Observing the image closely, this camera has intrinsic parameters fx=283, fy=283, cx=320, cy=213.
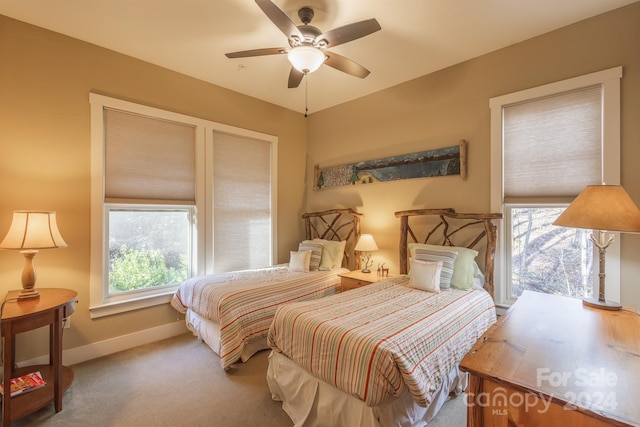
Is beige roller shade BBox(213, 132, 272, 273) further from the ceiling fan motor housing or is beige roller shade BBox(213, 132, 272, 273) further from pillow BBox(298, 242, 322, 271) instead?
the ceiling fan motor housing

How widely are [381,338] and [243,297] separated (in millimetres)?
1540

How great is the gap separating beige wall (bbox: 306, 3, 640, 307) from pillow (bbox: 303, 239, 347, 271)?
0.47 metres

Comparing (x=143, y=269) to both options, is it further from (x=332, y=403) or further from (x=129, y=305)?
(x=332, y=403)

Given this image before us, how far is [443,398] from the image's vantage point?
6.55 ft

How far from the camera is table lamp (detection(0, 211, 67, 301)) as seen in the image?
2.06 meters

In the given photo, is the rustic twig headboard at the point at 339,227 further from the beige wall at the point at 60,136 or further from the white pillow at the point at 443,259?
the beige wall at the point at 60,136

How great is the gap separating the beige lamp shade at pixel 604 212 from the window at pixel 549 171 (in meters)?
0.93

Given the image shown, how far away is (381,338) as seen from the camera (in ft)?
5.33

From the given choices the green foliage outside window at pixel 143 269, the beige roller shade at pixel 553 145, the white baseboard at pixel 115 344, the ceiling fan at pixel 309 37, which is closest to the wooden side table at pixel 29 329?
the white baseboard at pixel 115 344

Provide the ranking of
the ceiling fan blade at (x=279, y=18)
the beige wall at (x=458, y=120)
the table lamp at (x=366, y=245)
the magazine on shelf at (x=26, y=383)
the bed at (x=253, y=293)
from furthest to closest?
the table lamp at (x=366, y=245) → the bed at (x=253, y=293) → the beige wall at (x=458, y=120) → the magazine on shelf at (x=26, y=383) → the ceiling fan blade at (x=279, y=18)

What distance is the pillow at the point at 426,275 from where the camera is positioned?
8.52 feet

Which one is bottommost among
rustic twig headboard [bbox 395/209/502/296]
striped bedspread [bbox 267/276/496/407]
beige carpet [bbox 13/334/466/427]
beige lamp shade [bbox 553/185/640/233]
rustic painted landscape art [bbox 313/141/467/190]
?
beige carpet [bbox 13/334/466/427]

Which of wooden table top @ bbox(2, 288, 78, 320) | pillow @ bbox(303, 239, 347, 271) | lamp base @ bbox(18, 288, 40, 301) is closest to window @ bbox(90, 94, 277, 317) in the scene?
wooden table top @ bbox(2, 288, 78, 320)

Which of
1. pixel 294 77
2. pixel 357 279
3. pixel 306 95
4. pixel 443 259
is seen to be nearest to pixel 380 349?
pixel 443 259
